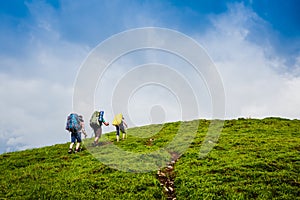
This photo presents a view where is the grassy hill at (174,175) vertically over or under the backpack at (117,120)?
under

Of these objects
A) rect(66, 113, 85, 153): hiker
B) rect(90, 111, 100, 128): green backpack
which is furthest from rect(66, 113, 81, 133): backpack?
rect(90, 111, 100, 128): green backpack

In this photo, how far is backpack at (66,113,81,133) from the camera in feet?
75.4

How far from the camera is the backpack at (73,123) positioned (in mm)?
22969

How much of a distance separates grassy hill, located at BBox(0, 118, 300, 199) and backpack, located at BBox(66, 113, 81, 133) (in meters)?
2.29

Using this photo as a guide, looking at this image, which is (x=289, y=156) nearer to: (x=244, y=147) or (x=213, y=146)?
(x=244, y=147)

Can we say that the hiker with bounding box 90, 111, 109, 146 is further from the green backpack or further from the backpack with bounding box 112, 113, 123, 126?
the backpack with bounding box 112, 113, 123, 126

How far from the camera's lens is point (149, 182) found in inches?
618

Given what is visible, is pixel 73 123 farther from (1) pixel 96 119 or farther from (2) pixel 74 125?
(1) pixel 96 119

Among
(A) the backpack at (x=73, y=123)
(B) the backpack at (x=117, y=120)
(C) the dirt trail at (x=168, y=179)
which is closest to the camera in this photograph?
(C) the dirt trail at (x=168, y=179)

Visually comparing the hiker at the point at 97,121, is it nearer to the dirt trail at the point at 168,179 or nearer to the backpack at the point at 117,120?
the backpack at the point at 117,120

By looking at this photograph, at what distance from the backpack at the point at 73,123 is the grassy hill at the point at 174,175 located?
2.29 meters

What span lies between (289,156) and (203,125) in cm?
1861

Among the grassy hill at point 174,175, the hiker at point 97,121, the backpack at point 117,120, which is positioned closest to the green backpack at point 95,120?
the hiker at point 97,121

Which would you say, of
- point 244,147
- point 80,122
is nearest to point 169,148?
point 244,147
